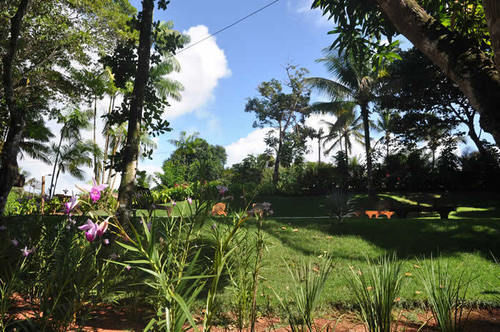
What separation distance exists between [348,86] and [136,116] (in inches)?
601

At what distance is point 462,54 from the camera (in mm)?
2316

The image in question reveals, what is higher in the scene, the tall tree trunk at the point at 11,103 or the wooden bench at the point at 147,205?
the tall tree trunk at the point at 11,103

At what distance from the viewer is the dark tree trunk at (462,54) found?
201 centimetres

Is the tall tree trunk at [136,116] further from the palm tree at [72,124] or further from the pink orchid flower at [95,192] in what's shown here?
the palm tree at [72,124]

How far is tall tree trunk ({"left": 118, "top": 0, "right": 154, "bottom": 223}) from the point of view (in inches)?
144

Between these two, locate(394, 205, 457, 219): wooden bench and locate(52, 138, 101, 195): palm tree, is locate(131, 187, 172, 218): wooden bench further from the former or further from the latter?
locate(52, 138, 101, 195): palm tree

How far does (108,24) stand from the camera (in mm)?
11805

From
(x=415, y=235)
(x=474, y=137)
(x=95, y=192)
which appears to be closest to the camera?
(x=95, y=192)

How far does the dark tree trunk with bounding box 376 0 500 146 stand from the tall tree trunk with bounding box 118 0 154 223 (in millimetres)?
3088

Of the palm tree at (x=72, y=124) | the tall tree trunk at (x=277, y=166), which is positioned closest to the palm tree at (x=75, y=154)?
the palm tree at (x=72, y=124)

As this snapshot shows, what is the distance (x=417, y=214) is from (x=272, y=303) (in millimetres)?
9524

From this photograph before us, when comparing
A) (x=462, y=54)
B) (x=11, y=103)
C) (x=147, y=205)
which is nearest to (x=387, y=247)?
(x=462, y=54)

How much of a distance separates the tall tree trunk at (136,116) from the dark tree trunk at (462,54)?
A: 3.09 m

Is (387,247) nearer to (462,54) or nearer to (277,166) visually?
(462,54)
